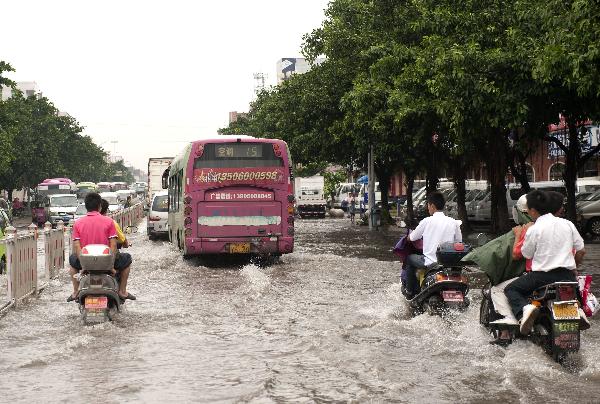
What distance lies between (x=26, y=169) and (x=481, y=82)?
187 ft

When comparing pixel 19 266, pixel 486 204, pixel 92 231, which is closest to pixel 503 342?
pixel 92 231

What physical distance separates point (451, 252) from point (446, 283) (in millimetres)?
401

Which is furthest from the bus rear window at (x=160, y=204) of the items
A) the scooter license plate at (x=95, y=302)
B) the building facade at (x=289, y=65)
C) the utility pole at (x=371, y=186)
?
the building facade at (x=289, y=65)

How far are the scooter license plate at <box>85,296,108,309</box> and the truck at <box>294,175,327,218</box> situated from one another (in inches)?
1767

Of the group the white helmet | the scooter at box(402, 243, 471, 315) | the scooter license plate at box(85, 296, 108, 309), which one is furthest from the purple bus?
the white helmet

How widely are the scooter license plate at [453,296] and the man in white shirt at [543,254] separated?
6.89 ft

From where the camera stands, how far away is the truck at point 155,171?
178 ft

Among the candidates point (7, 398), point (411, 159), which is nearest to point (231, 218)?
point (7, 398)

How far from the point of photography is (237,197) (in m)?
20.2

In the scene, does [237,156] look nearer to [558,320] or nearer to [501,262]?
[501,262]

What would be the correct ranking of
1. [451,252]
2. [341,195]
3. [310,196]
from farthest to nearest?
[341,195]
[310,196]
[451,252]

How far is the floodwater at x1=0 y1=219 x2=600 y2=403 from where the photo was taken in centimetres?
743

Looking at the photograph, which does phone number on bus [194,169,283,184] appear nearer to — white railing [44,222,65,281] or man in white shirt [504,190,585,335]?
white railing [44,222,65,281]

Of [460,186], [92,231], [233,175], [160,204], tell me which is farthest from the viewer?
[460,186]
